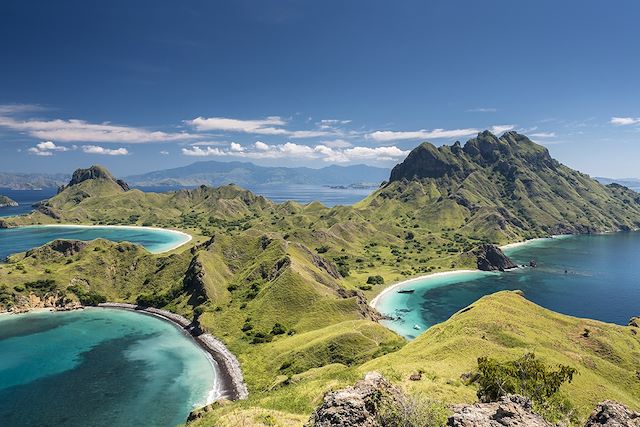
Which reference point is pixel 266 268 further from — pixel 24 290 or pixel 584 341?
pixel 584 341

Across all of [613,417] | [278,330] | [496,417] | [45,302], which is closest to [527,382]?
[613,417]

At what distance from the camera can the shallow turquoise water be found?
9712cm

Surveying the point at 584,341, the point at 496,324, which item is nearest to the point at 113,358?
the point at 496,324

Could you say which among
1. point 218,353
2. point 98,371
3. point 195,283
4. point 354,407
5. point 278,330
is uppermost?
point 354,407

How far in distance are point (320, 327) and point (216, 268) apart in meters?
74.2

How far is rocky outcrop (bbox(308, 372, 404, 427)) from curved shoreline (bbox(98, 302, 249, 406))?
7605 cm

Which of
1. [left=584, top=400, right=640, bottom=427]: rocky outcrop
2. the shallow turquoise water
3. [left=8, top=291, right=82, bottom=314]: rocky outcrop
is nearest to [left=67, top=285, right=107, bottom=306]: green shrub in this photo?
[left=8, top=291, right=82, bottom=314]: rocky outcrop

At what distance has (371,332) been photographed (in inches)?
4867

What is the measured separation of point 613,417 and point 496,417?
1715cm

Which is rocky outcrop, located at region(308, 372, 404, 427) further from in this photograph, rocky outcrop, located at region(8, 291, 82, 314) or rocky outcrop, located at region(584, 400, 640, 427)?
rocky outcrop, located at region(8, 291, 82, 314)

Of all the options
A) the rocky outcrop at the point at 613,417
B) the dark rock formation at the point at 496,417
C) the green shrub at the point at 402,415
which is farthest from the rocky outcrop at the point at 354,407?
the rocky outcrop at the point at 613,417

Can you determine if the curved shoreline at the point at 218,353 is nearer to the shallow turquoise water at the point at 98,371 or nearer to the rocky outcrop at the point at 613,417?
the shallow turquoise water at the point at 98,371

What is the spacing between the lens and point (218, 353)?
132125 millimetres

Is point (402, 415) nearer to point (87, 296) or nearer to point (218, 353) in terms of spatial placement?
point (218, 353)
